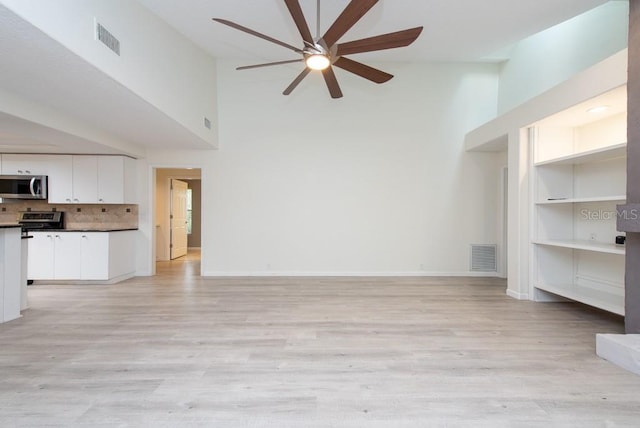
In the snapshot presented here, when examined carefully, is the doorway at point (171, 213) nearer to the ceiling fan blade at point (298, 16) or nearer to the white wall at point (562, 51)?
the ceiling fan blade at point (298, 16)

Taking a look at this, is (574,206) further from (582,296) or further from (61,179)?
(61,179)

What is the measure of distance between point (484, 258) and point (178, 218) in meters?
6.95

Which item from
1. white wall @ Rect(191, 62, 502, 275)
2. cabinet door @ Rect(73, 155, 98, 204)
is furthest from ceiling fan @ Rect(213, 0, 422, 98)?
cabinet door @ Rect(73, 155, 98, 204)

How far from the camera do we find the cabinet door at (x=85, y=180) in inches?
200

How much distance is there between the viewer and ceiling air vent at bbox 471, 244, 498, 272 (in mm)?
5453

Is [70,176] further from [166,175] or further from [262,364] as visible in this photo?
[262,364]

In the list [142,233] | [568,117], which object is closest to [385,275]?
[568,117]

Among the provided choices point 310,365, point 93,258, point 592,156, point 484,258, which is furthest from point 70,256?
point 592,156

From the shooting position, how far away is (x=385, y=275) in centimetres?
541

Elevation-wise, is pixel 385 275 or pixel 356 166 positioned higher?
pixel 356 166

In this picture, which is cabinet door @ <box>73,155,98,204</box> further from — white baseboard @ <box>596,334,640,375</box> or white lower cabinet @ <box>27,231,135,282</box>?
white baseboard @ <box>596,334,640,375</box>

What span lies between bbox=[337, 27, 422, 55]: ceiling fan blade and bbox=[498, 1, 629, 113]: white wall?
285 centimetres

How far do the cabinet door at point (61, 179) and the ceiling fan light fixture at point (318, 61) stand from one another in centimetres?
447

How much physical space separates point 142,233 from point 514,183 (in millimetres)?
5853
